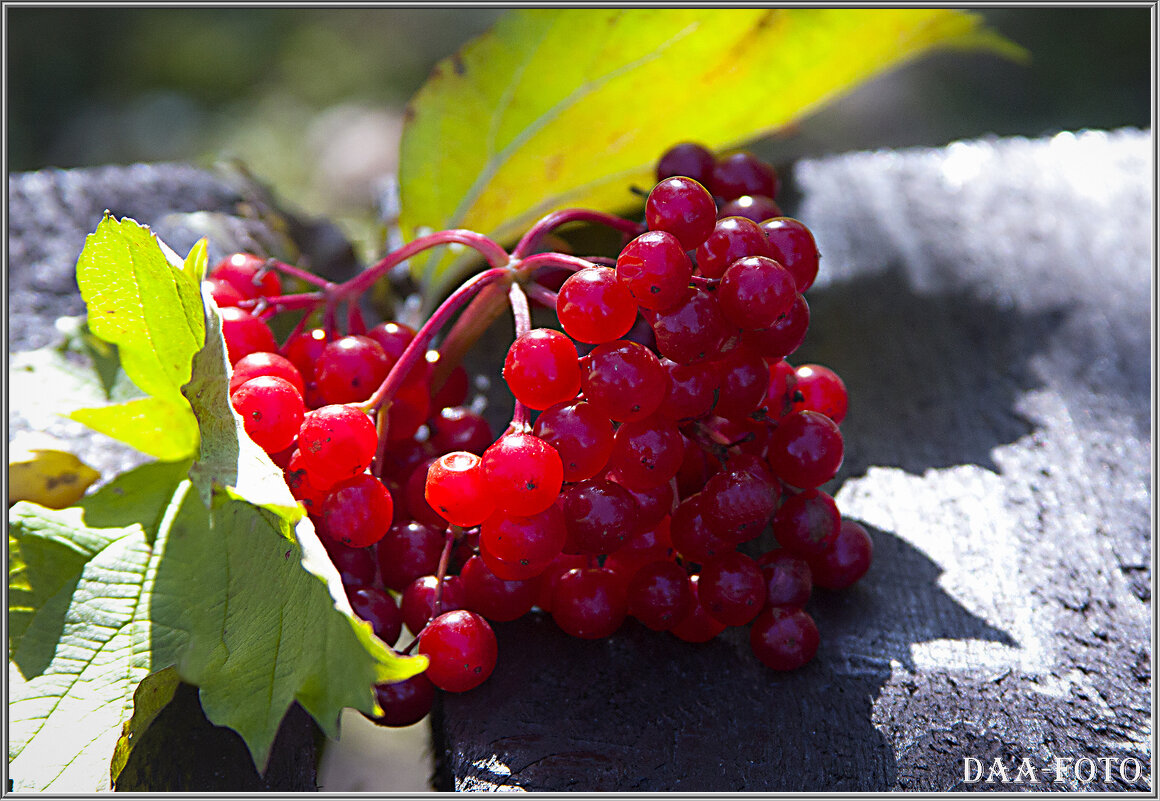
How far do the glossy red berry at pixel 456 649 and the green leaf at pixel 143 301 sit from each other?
0.63ft

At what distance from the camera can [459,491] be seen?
1.60 ft

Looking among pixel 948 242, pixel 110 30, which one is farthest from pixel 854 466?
pixel 110 30

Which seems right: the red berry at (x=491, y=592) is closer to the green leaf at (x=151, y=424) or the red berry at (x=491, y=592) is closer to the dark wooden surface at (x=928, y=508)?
the dark wooden surface at (x=928, y=508)

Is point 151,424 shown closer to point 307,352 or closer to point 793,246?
point 307,352

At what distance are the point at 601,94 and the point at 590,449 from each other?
0.38 meters

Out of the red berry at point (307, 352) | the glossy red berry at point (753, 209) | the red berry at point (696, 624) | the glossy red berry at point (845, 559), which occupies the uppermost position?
the red berry at point (307, 352)

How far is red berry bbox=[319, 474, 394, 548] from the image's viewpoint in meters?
0.50

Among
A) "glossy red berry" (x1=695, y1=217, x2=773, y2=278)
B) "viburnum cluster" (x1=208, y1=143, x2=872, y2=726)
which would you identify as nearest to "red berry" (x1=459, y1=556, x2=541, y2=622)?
"viburnum cluster" (x1=208, y1=143, x2=872, y2=726)

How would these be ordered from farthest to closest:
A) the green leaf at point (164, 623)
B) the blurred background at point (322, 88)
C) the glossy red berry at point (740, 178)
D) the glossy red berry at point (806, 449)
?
the blurred background at point (322, 88) < the glossy red berry at point (740, 178) < the glossy red berry at point (806, 449) < the green leaf at point (164, 623)

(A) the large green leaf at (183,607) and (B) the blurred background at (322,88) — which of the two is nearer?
(A) the large green leaf at (183,607)

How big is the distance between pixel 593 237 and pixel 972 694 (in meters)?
0.43

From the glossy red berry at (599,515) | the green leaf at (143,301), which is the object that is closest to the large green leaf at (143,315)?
the green leaf at (143,301)

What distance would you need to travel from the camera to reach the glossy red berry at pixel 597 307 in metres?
0.49

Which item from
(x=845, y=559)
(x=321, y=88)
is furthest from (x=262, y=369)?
(x=321, y=88)
